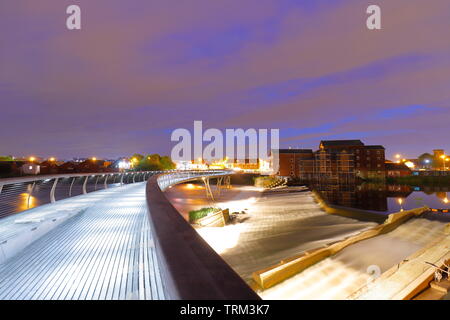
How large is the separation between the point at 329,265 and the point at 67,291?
11075 millimetres

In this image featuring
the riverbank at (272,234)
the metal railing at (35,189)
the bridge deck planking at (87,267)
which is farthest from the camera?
the riverbank at (272,234)

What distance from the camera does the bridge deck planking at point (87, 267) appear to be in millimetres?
2426

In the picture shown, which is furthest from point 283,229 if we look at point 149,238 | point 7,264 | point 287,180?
point 287,180

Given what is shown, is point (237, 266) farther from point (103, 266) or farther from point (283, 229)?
point (103, 266)

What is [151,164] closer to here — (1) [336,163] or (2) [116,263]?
(1) [336,163]

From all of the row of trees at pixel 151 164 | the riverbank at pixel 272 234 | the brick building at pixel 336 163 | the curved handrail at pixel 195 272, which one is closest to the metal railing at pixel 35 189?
the curved handrail at pixel 195 272

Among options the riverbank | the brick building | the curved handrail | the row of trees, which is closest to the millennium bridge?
the curved handrail

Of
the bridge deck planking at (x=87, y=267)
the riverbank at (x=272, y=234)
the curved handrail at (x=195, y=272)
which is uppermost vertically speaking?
the curved handrail at (x=195, y=272)

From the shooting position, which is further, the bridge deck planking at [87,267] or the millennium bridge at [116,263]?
the bridge deck planking at [87,267]

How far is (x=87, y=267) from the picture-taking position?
10.1 ft

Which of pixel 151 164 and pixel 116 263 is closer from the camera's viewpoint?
pixel 116 263

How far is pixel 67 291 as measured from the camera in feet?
8.25

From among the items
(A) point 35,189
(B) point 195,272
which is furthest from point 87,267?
(A) point 35,189

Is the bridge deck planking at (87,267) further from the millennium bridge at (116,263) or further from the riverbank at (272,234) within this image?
the riverbank at (272,234)
